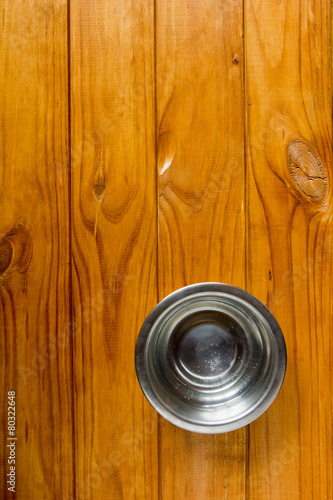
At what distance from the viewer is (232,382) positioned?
1.75 feet

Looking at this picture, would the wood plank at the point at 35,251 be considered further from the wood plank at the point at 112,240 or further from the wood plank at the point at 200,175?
the wood plank at the point at 200,175

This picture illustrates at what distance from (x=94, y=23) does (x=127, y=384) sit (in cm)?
56

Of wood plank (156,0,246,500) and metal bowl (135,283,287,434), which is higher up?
wood plank (156,0,246,500)

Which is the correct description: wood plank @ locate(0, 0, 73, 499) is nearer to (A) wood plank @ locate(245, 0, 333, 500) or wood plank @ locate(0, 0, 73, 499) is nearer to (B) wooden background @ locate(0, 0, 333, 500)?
(B) wooden background @ locate(0, 0, 333, 500)

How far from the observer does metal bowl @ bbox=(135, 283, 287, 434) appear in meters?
0.48

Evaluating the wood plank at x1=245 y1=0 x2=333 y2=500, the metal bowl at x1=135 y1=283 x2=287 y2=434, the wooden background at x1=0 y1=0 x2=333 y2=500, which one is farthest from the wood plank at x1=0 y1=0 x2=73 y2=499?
the wood plank at x1=245 y1=0 x2=333 y2=500

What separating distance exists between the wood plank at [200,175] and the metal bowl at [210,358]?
57mm

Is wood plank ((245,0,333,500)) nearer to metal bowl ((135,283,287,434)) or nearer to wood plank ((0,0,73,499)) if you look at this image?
metal bowl ((135,283,287,434))

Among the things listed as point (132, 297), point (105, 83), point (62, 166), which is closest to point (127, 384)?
point (132, 297)

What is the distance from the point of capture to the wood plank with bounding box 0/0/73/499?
0.54 meters

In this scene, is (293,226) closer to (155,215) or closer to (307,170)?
(307,170)

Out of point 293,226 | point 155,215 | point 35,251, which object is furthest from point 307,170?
point 35,251

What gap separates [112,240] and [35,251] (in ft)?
0.40

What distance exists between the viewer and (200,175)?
0.54 metres
